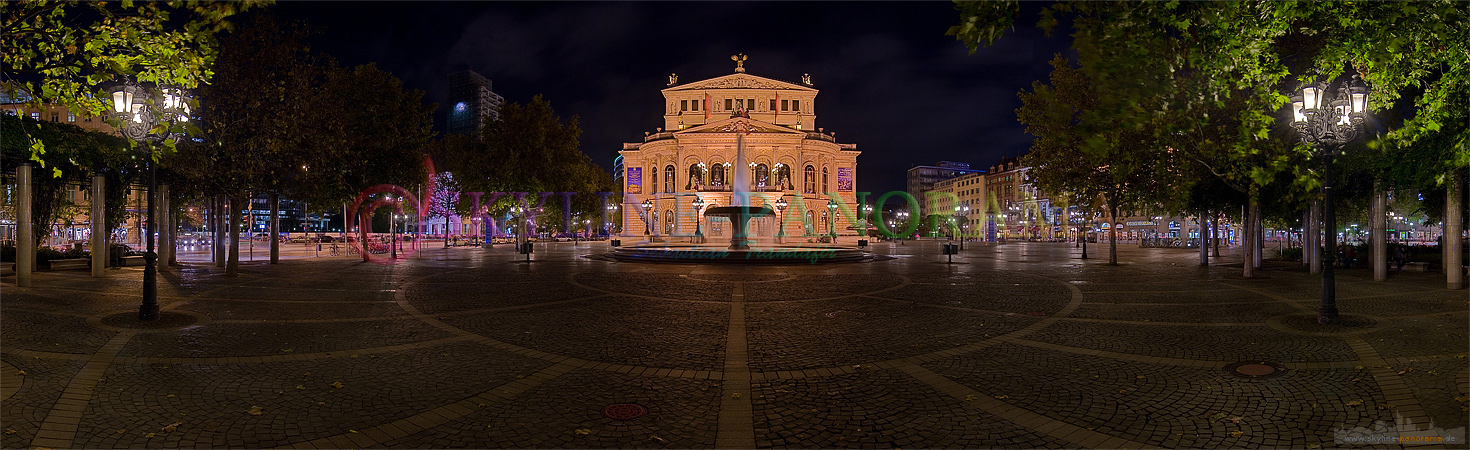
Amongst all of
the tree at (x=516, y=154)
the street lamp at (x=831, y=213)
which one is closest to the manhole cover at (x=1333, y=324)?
the tree at (x=516, y=154)

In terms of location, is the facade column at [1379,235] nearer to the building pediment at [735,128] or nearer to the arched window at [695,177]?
the building pediment at [735,128]

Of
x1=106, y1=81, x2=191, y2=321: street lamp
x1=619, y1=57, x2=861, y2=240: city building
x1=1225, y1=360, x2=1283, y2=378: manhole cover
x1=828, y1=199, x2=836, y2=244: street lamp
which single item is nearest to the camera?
x1=1225, y1=360, x2=1283, y2=378: manhole cover

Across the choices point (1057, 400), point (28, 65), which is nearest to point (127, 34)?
point (28, 65)

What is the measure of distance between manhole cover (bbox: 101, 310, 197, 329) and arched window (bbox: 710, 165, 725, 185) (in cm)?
6543

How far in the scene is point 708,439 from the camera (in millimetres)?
4621

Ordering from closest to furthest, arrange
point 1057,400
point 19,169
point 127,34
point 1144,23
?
1. point 1144,23
2. point 1057,400
3. point 127,34
4. point 19,169

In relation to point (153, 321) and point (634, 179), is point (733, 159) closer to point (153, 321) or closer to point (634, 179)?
point (634, 179)

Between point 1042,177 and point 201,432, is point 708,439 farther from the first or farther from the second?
point 1042,177

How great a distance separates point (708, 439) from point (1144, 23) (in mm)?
4531

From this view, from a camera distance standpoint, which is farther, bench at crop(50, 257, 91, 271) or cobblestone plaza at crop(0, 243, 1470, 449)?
bench at crop(50, 257, 91, 271)

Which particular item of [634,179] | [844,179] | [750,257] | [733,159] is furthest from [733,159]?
[750,257]

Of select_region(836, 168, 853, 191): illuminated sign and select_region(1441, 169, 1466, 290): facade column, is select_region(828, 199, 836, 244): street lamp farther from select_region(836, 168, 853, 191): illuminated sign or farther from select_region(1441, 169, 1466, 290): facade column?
select_region(1441, 169, 1466, 290): facade column

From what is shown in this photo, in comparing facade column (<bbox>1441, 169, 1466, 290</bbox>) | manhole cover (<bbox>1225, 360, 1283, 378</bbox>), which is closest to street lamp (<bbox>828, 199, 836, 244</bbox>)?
facade column (<bbox>1441, 169, 1466, 290</bbox>)

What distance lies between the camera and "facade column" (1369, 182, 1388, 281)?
56.8ft
